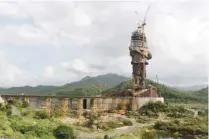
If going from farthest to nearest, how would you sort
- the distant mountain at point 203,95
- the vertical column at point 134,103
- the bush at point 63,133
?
the distant mountain at point 203,95, the vertical column at point 134,103, the bush at point 63,133

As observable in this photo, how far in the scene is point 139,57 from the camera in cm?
10206

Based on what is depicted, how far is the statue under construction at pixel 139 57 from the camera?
10138cm

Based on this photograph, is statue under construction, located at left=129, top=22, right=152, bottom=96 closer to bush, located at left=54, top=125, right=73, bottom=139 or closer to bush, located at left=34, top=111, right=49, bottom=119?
bush, located at left=34, top=111, right=49, bottom=119

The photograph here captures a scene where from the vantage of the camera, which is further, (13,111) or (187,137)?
(187,137)

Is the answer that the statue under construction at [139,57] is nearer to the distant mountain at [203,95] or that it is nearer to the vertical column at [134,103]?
the vertical column at [134,103]

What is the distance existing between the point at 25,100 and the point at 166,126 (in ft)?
84.4

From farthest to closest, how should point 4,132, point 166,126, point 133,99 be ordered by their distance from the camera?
point 133,99 → point 166,126 → point 4,132

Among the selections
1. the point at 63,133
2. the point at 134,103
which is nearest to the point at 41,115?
the point at 63,133

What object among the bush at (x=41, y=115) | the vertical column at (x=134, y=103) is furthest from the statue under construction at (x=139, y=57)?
the bush at (x=41, y=115)

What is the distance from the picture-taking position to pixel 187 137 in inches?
2234

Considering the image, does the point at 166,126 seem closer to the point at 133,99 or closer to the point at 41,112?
the point at 41,112

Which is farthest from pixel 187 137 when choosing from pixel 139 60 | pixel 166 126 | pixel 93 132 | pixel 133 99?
pixel 139 60

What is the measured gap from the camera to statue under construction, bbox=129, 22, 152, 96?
10138cm

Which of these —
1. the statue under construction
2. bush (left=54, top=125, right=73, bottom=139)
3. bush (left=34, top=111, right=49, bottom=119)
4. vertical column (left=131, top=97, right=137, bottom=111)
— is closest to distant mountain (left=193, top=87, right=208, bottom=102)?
the statue under construction
